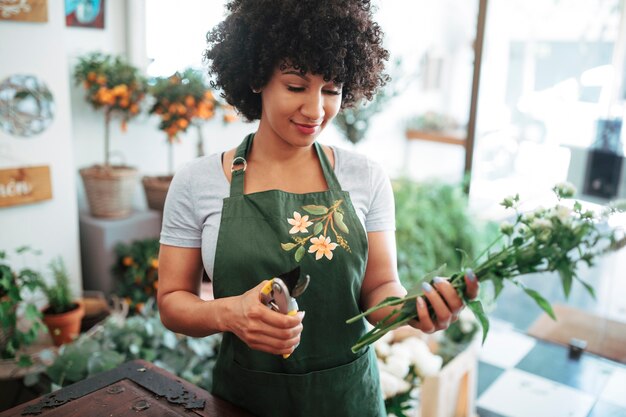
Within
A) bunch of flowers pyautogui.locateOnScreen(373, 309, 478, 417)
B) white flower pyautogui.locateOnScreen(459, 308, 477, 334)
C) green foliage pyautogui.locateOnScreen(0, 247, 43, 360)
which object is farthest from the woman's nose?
white flower pyautogui.locateOnScreen(459, 308, 477, 334)

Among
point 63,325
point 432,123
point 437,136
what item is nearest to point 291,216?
point 63,325

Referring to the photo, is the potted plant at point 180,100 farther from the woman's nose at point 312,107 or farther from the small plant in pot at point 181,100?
the woman's nose at point 312,107

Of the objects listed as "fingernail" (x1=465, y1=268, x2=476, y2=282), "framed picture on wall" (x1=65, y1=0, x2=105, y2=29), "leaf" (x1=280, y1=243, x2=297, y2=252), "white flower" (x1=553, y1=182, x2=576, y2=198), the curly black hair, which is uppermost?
"framed picture on wall" (x1=65, y1=0, x2=105, y2=29)

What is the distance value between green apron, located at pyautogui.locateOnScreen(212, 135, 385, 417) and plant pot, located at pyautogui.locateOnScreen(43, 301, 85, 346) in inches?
66.9

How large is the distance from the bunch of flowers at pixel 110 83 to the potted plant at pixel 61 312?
916 mm

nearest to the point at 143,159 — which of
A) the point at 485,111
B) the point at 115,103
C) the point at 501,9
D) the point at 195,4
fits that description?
the point at 115,103

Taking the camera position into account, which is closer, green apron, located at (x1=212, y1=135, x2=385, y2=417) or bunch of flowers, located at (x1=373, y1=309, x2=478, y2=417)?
green apron, located at (x1=212, y1=135, x2=385, y2=417)

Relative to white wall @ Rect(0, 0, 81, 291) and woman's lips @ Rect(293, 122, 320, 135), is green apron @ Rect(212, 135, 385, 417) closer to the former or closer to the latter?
woman's lips @ Rect(293, 122, 320, 135)

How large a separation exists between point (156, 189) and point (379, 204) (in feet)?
7.74

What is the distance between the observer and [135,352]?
87.6 inches

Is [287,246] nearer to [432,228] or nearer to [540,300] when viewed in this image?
[540,300]

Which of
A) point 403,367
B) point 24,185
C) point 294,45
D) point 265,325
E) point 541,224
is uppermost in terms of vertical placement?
point 294,45

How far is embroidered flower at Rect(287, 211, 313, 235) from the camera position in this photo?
1213 mm

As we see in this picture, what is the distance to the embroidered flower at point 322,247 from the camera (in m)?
1.21
